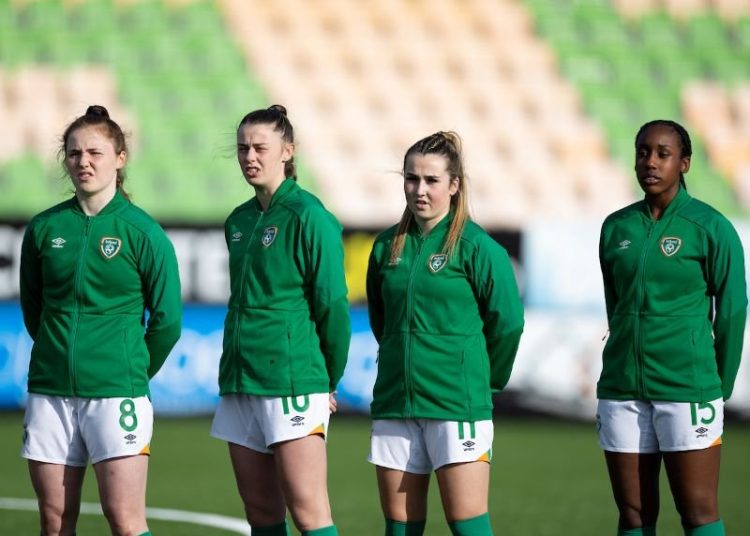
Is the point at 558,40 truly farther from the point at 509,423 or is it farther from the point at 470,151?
the point at 509,423

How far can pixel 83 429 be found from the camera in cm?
441

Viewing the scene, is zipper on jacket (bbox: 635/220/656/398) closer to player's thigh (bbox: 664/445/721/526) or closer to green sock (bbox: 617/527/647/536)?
player's thigh (bbox: 664/445/721/526)

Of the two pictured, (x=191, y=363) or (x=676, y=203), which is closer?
(x=676, y=203)

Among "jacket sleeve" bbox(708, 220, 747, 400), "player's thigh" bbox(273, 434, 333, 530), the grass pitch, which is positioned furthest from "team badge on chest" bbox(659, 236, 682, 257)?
the grass pitch

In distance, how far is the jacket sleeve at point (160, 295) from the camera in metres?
4.49

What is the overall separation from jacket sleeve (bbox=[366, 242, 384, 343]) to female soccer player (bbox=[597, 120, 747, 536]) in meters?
0.90

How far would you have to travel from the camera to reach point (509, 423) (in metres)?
11.6

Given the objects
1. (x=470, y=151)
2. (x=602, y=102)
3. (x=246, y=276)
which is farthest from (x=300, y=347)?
(x=602, y=102)

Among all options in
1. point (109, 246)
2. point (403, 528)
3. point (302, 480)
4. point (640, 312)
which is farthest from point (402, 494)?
point (109, 246)

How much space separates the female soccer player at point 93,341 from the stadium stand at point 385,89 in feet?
31.0

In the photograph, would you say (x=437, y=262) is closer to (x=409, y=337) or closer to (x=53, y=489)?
(x=409, y=337)

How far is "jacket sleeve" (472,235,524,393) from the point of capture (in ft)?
14.8

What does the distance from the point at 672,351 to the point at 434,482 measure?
4061mm

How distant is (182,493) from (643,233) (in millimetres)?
4195
